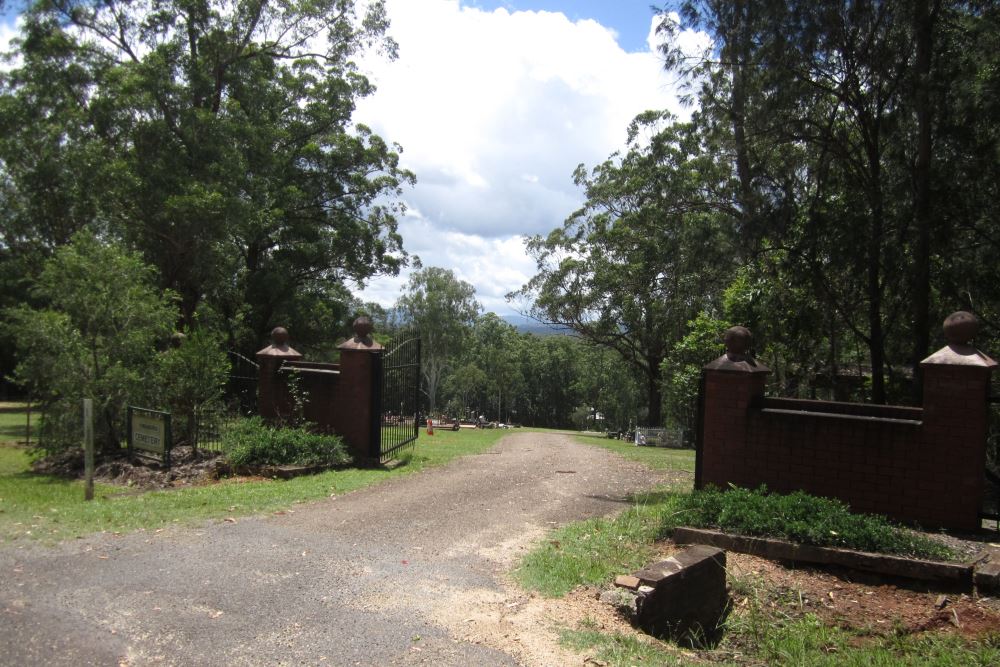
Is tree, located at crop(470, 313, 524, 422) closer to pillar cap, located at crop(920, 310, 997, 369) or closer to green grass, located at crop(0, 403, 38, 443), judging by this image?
green grass, located at crop(0, 403, 38, 443)

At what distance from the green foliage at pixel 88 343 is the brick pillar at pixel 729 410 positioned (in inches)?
380

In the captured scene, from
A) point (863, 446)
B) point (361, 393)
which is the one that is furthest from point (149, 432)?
point (863, 446)

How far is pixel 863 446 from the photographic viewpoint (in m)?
7.64

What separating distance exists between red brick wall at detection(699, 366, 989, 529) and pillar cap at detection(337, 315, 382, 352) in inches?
234

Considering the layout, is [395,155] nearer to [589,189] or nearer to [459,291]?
[589,189]

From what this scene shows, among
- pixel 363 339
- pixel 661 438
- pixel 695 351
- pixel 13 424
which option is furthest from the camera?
pixel 661 438

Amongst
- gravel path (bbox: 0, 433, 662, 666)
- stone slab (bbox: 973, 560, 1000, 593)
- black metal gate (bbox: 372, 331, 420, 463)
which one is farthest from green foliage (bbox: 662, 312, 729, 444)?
gravel path (bbox: 0, 433, 662, 666)

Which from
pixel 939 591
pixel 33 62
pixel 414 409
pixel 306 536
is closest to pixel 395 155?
pixel 33 62

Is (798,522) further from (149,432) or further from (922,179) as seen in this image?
(149,432)

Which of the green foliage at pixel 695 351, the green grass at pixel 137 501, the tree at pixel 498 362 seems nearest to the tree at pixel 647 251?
the green foliage at pixel 695 351

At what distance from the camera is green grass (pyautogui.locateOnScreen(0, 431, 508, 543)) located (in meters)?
7.29

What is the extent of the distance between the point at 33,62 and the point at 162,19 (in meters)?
3.92

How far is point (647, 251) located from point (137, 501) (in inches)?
804

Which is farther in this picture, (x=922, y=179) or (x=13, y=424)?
(x=13, y=424)
